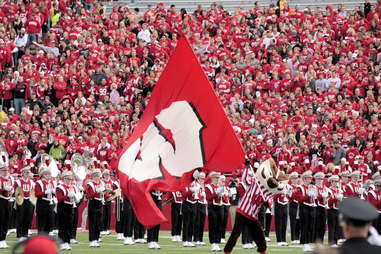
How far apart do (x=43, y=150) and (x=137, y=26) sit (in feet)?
26.2

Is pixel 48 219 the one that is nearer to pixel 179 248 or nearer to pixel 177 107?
pixel 179 248

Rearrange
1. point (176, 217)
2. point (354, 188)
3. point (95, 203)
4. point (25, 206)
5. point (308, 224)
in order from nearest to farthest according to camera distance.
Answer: point (354, 188) < point (308, 224) < point (95, 203) < point (25, 206) < point (176, 217)

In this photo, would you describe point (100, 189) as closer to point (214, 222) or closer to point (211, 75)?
point (214, 222)

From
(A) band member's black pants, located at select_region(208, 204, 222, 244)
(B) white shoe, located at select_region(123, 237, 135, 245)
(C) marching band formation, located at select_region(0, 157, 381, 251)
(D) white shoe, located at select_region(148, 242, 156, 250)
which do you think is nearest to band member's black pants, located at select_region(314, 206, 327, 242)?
(C) marching band formation, located at select_region(0, 157, 381, 251)

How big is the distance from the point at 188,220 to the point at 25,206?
3.64 meters

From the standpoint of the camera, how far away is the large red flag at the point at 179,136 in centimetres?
1469

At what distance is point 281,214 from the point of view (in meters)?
22.9

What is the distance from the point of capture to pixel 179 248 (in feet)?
70.2

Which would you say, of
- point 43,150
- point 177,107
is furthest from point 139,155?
point 43,150

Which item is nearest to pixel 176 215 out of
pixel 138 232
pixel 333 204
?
pixel 138 232

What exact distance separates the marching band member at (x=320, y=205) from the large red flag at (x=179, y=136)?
7.38 m

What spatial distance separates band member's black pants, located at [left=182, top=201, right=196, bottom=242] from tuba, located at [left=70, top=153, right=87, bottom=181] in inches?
113

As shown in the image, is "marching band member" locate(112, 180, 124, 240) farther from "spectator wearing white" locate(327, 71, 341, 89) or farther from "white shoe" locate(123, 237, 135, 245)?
"spectator wearing white" locate(327, 71, 341, 89)

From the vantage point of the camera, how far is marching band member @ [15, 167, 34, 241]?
22516 millimetres
